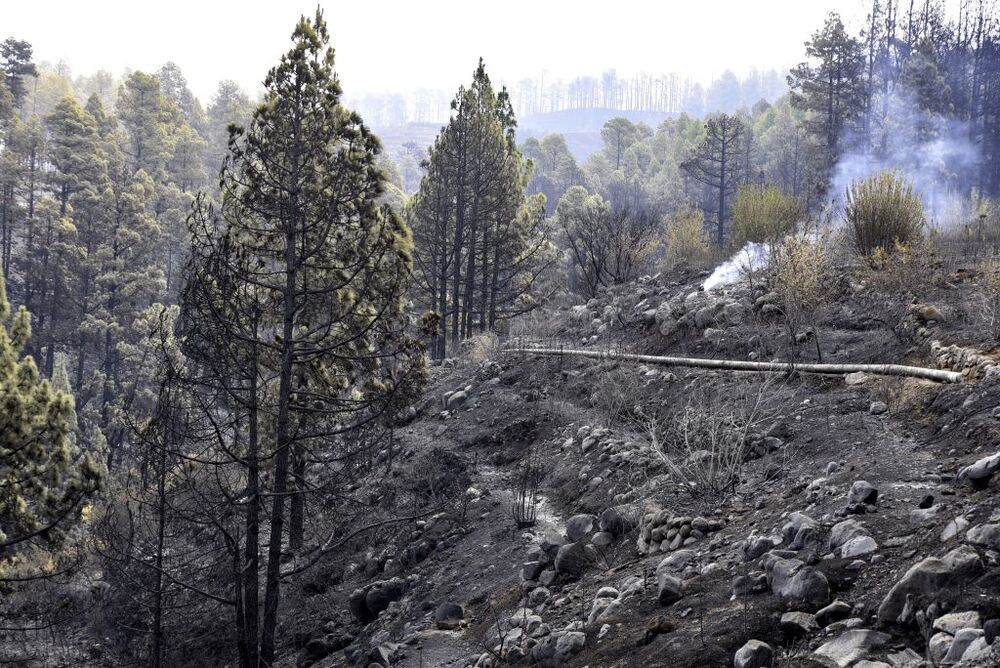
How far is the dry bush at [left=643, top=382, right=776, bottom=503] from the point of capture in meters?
7.95

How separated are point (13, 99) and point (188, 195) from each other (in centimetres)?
1177

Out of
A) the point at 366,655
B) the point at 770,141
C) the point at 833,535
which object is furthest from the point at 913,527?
the point at 770,141

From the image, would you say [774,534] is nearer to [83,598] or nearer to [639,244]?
[83,598]

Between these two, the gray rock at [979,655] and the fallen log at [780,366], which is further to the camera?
the fallen log at [780,366]

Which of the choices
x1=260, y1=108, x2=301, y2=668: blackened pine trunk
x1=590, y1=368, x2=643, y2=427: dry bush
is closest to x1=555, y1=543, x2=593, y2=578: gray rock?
x1=260, y1=108, x2=301, y2=668: blackened pine trunk

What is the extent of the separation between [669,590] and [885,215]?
11720 millimetres

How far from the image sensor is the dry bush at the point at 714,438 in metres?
7.95

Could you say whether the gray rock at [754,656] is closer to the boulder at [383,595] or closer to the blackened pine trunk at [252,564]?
the blackened pine trunk at [252,564]

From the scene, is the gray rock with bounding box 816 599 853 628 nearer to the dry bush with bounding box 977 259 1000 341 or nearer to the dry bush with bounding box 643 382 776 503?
the dry bush with bounding box 643 382 776 503

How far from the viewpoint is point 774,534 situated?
6.16 meters

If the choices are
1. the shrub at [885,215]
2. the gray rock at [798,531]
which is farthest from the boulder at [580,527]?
the shrub at [885,215]

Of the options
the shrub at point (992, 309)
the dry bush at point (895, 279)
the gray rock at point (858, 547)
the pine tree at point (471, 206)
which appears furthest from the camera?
the pine tree at point (471, 206)

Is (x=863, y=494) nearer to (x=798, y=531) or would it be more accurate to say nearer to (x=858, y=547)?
(x=798, y=531)

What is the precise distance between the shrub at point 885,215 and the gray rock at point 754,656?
12078 millimetres
